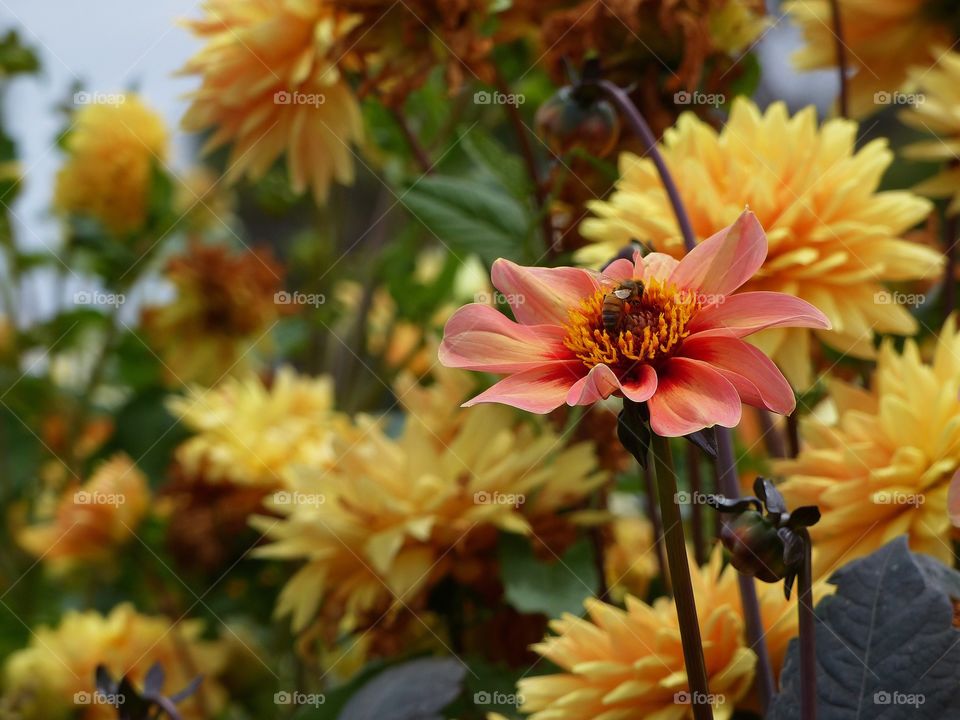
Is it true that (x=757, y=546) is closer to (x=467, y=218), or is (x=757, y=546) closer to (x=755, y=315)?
(x=755, y=315)

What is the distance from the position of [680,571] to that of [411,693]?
0.19 metres

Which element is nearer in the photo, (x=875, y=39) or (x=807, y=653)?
(x=807, y=653)

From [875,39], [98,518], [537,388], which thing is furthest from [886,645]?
[98,518]

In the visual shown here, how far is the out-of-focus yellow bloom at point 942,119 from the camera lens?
0.57 m

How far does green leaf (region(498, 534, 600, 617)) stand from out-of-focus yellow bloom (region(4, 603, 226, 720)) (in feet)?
0.94

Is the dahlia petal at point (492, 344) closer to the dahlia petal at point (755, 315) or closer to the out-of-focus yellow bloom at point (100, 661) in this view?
the dahlia petal at point (755, 315)

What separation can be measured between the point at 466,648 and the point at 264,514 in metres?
0.24

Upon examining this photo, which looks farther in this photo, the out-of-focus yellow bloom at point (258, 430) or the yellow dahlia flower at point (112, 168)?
the yellow dahlia flower at point (112, 168)

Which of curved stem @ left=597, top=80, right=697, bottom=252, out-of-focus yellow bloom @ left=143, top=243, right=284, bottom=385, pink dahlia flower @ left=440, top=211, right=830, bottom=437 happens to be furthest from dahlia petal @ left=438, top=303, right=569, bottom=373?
out-of-focus yellow bloom @ left=143, top=243, right=284, bottom=385

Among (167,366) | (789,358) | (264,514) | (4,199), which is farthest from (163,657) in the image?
(789,358)

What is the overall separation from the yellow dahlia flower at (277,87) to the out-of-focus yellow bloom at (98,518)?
0.35 m

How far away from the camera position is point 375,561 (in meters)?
0.54

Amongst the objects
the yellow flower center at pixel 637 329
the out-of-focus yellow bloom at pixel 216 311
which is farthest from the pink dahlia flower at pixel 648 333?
the out-of-focus yellow bloom at pixel 216 311

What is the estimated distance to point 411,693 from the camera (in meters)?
0.44
